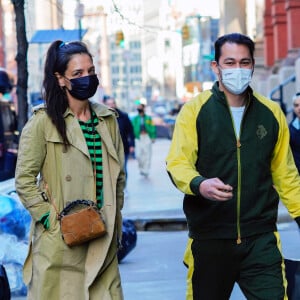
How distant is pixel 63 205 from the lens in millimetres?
5555

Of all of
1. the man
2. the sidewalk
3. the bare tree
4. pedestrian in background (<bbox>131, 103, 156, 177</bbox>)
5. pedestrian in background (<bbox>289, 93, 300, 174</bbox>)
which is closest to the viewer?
the man

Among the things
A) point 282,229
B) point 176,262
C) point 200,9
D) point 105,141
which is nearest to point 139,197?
point 282,229

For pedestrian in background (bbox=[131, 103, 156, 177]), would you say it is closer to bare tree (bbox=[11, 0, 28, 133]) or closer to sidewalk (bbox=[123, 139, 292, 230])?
sidewalk (bbox=[123, 139, 292, 230])

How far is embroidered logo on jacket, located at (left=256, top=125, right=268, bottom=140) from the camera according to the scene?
5.54 metres

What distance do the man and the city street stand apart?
3314 millimetres

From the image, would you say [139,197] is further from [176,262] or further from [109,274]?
[109,274]

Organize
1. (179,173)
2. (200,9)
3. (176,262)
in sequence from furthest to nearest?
(200,9) < (176,262) < (179,173)

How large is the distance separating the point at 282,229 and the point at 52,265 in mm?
8632

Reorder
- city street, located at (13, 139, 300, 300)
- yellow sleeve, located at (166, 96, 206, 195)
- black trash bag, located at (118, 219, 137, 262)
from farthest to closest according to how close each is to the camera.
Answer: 1. black trash bag, located at (118, 219, 137, 262)
2. city street, located at (13, 139, 300, 300)
3. yellow sleeve, located at (166, 96, 206, 195)

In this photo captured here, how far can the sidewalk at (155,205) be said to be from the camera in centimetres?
1505

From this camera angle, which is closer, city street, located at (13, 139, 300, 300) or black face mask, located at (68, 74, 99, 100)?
black face mask, located at (68, 74, 99, 100)

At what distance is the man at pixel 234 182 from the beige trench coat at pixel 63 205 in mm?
411

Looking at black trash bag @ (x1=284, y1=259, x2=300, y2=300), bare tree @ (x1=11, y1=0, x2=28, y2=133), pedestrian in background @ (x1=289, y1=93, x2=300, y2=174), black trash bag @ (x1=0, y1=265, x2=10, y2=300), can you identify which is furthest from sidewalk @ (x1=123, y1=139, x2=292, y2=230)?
black trash bag @ (x1=284, y1=259, x2=300, y2=300)

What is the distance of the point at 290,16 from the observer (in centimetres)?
2634
